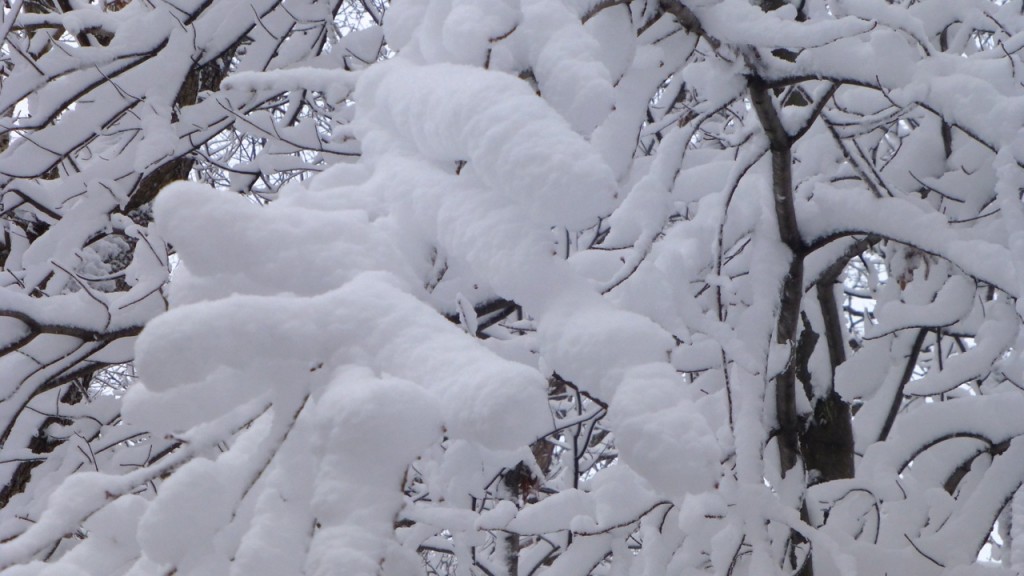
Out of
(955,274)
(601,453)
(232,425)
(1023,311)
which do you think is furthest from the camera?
(601,453)

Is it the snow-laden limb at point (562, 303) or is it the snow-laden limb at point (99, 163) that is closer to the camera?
the snow-laden limb at point (562, 303)

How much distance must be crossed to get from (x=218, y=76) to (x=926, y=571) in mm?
4090

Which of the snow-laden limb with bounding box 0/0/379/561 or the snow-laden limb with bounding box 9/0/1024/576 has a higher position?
the snow-laden limb with bounding box 0/0/379/561

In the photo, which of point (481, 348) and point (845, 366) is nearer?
point (481, 348)

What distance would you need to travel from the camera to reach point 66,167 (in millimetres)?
3752

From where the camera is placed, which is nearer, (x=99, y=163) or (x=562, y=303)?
(x=562, y=303)

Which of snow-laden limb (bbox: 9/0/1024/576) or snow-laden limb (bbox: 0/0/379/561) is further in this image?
snow-laden limb (bbox: 0/0/379/561)

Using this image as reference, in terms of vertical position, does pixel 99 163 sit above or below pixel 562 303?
above

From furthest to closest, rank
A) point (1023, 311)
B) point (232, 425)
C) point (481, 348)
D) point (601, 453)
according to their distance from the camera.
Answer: point (601, 453)
point (1023, 311)
point (232, 425)
point (481, 348)

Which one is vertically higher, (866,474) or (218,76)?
(218,76)

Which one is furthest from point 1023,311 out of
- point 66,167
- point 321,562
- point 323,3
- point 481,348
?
point 66,167

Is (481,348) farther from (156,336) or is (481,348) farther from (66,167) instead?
(66,167)

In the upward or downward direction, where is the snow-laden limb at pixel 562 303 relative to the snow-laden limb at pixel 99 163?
downward

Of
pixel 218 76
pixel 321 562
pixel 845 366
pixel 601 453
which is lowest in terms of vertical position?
pixel 321 562
